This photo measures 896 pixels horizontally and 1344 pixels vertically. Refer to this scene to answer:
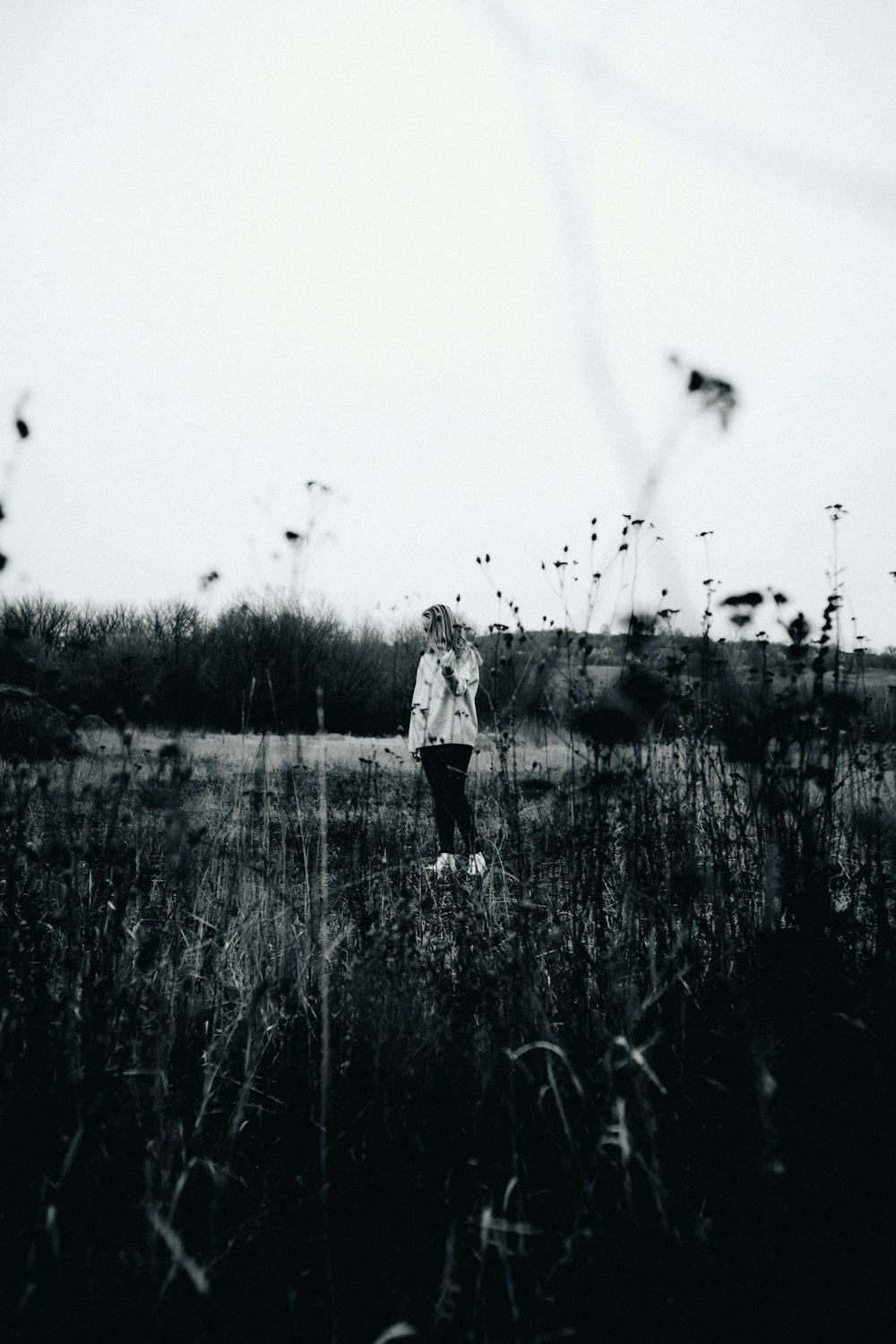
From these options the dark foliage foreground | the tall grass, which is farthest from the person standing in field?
the dark foliage foreground

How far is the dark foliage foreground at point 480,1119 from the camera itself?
1345 millimetres

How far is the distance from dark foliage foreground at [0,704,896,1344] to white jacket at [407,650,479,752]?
2463 millimetres

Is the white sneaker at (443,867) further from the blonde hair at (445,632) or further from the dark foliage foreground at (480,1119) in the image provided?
the blonde hair at (445,632)

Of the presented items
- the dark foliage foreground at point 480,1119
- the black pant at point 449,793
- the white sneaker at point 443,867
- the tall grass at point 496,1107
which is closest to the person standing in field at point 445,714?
the black pant at point 449,793

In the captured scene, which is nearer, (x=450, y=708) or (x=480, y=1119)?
(x=480, y=1119)

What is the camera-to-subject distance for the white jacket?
517 cm

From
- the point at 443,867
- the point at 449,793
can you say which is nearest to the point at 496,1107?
the point at 443,867

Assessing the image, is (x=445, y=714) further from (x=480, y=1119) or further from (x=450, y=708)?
(x=480, y=1119)

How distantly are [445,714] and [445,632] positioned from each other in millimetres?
592

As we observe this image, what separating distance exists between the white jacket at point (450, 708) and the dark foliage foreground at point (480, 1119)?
246 cm

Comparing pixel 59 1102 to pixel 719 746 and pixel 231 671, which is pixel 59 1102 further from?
pixel 231 671

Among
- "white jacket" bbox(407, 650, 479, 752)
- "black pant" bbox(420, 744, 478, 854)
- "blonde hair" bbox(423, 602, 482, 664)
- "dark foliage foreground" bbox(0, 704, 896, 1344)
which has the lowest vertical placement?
"dark foliage foreground" bbox(0, 704, 896, 1344)

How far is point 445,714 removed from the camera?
520cm

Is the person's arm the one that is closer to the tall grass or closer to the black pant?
the black pant
